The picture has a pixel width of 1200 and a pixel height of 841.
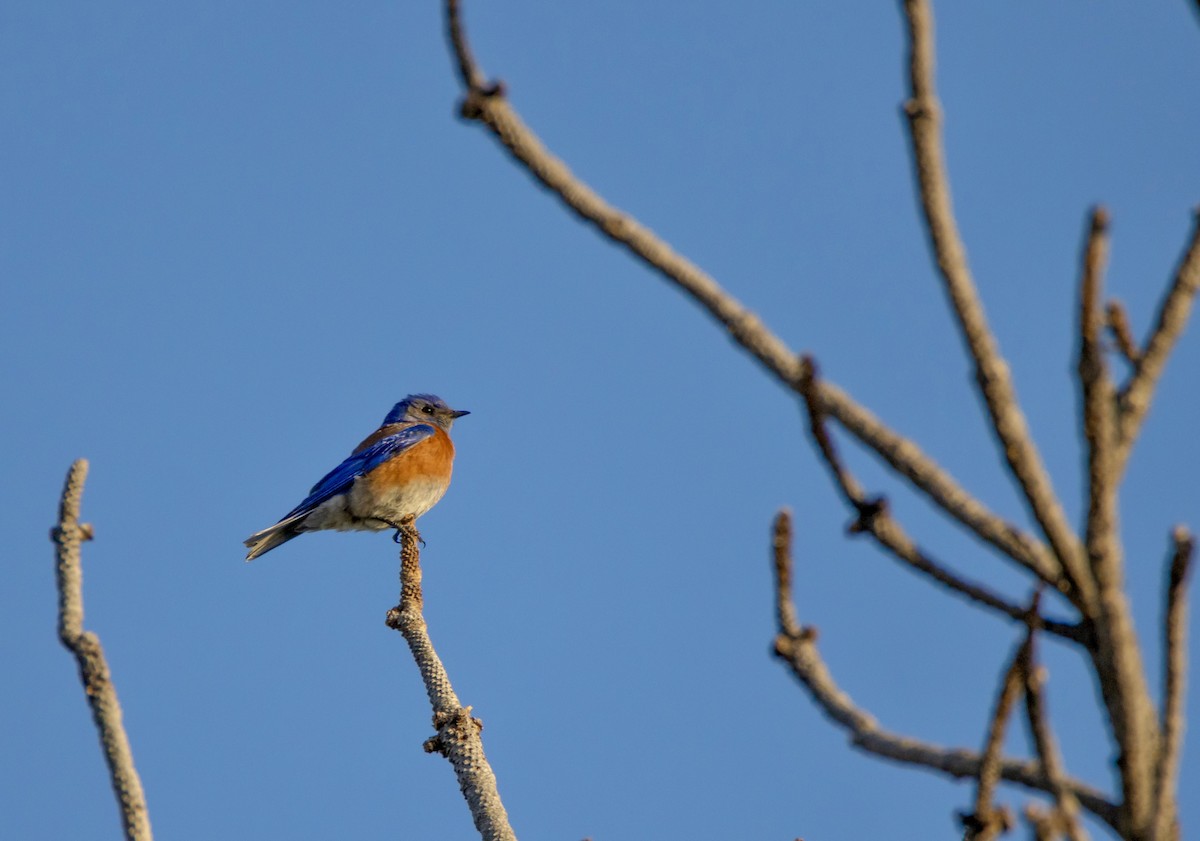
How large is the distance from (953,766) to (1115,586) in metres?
0.32

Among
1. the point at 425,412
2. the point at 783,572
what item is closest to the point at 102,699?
the point at 783,572

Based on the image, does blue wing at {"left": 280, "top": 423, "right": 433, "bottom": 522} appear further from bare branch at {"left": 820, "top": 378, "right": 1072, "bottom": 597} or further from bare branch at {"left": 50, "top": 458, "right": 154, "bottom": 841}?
bare branch at {"left": 820, "top": 378, "right": 1072, "bottom": 597}

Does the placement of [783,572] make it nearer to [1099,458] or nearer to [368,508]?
[1099,458]

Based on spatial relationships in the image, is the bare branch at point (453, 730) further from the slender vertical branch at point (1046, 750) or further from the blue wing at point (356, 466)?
the blue wing at point (356, 466)

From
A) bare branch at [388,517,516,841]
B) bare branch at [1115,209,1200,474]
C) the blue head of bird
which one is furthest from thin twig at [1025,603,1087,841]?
the blue head of bird

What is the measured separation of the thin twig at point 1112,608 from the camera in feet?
4.76

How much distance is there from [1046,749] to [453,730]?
A: 3.00 m

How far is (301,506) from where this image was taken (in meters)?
9.93

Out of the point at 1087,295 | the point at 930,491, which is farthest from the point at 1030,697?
the point at 1087,295

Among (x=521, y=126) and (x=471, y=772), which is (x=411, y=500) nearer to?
(x=471, y=772)

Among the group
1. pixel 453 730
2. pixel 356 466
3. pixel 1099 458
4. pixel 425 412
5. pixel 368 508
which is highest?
pixel 425 412

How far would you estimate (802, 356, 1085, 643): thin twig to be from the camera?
4.79ft

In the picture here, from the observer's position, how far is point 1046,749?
59.5 inches

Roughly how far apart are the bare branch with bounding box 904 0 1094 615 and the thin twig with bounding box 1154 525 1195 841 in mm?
103
